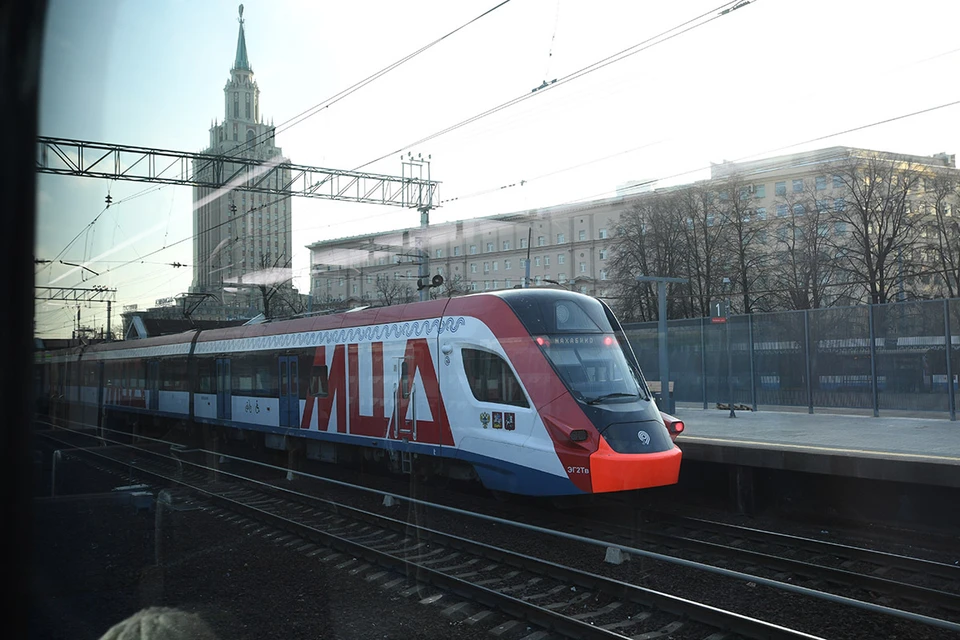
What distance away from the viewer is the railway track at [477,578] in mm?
6062

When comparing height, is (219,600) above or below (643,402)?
below

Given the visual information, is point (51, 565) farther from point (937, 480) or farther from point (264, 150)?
point (264, 150)

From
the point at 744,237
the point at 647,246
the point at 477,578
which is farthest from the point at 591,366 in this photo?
the point at 744,237

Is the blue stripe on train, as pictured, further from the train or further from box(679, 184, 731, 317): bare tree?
box(679, 184, 731, 317): bare tree

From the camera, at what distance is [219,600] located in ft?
22.6

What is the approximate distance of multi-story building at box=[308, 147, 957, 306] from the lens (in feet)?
90.6

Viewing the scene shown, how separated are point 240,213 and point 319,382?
9952 mm

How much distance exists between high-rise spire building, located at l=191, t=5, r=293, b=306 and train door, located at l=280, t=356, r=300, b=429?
5.52 metres

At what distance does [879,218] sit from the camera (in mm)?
27938

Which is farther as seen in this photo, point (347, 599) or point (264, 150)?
point (264, 150)

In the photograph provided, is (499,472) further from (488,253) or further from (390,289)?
(390,289)

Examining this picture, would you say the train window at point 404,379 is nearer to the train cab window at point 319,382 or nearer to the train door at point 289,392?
the train cab window at point 319,382

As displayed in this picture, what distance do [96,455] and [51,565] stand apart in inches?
459

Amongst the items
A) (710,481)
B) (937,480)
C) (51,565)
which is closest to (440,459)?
(710,481)
